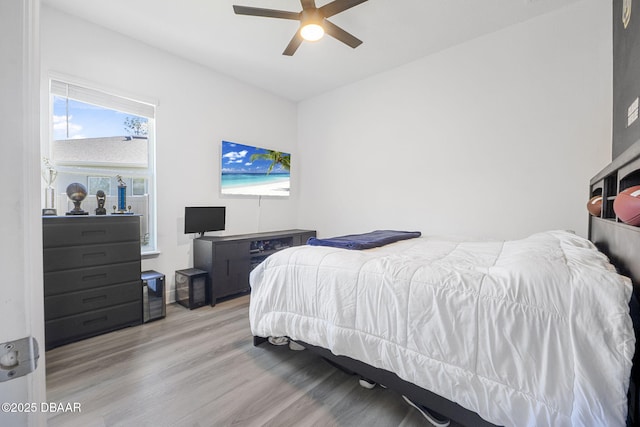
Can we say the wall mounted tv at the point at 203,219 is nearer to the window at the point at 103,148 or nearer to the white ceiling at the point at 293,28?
the window at the point at 103,148

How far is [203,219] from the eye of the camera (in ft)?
10.6

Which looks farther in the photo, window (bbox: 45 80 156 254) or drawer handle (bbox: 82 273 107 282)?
window (bbox: 45 80 156 254)

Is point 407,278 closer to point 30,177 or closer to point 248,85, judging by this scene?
point 30,177

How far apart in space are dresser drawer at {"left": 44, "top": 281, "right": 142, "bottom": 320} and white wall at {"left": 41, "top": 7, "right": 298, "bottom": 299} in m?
0.52

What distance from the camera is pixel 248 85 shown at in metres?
3.83

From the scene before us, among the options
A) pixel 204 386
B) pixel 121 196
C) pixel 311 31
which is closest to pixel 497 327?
pixel 204 386

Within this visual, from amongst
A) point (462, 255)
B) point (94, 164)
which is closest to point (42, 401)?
point (462, 255)

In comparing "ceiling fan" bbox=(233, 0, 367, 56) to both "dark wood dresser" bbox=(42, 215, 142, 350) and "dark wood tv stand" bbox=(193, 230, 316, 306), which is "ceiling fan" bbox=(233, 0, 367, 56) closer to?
"dark wood dresser" bbox=(42, 215, 142, 350)

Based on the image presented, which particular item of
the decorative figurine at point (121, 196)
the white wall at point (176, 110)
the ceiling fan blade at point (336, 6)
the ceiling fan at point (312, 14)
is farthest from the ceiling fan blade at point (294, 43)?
the decorative figurine at point (121, 196)

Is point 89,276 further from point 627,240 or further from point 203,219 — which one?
point 627,240

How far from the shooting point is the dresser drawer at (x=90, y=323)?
6.70 feet

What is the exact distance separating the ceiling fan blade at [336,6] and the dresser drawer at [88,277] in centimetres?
261

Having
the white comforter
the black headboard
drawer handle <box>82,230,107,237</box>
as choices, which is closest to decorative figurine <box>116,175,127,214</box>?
drawer handle <box>82,230,107,237</box>

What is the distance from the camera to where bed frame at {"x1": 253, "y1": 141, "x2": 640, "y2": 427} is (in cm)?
93
